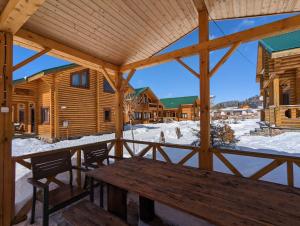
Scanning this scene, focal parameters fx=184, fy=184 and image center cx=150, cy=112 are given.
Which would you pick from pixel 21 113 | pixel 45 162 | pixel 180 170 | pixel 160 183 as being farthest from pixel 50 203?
pixel 21 113

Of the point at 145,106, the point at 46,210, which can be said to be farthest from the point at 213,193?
the point at 145,106

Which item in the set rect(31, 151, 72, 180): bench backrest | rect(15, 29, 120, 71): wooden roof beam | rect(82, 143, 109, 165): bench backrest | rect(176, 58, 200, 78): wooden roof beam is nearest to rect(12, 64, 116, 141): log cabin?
rect(15, 29, 120, 71): wooden roof beam

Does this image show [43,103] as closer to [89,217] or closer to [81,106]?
[81,106]

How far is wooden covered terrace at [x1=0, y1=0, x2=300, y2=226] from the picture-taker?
2.88 metres

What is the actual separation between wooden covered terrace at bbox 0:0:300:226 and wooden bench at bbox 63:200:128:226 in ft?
4.63

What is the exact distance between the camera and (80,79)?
13156 millimetres

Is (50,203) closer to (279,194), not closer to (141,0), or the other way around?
(279,194)

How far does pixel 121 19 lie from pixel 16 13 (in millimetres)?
1916

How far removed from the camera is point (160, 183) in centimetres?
233

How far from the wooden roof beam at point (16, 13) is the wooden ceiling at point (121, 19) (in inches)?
7.5

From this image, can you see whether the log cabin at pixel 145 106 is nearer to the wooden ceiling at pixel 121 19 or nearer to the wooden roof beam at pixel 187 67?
the wooden ceiling at pixel 121 19

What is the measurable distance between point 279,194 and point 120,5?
370cm

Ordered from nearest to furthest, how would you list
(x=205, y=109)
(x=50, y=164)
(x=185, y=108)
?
(x=50, y=164) → (x=205, y=109) → (x=185, y=108)

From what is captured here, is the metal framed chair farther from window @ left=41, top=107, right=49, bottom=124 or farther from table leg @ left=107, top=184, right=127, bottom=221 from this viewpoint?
window @ left=41, top=107, right=49, bottom=124
